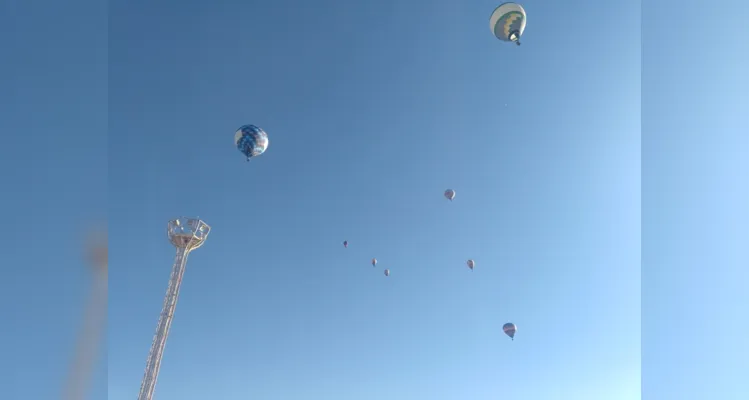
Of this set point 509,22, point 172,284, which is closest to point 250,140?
point 172,284

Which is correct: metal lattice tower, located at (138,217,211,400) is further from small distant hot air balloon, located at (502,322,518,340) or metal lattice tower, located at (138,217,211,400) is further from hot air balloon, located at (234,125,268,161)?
small distant hot air balloon, located at (502,322,518,340)

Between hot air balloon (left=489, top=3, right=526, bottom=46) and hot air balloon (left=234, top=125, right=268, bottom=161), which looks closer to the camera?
hot air balloon (left=489, top=3, right=526, bottom=46)

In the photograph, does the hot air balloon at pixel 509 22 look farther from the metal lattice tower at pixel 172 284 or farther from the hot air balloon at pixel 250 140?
the metal lattice tower at pixel 172 284

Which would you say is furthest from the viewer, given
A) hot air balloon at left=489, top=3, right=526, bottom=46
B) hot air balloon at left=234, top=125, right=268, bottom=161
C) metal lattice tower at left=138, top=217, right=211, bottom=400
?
metal lattice tower at left=138, top=217, right=211, bottom=400

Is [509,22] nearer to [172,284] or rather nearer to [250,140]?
[250,140]

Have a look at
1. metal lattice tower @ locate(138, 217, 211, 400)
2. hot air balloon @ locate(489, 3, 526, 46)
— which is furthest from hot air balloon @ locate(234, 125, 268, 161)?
hot air balloon @ locate(489, 3, 526, 46)

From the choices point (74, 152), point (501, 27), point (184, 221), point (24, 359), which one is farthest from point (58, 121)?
point (184, 221)

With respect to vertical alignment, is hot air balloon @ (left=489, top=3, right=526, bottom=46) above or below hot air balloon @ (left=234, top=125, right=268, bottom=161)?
above
